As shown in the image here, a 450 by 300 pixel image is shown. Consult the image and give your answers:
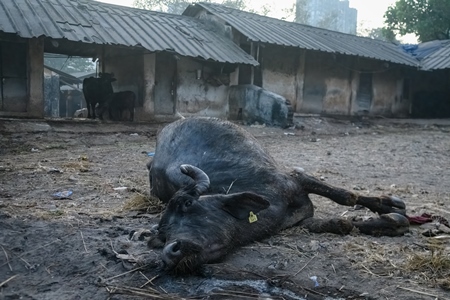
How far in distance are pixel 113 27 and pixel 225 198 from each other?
1154cm

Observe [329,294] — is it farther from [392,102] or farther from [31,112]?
[392,102]

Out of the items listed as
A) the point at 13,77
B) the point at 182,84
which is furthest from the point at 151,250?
the point at 182,84

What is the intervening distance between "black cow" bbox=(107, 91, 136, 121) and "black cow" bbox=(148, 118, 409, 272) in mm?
8768

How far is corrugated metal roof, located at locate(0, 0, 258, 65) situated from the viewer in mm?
11852

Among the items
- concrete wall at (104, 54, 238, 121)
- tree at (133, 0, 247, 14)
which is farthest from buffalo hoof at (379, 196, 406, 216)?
tree at (133, 0, 247, 14)

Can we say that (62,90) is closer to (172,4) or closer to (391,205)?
(172,4)

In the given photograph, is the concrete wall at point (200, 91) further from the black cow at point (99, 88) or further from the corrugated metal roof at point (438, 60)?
the corrugated metal roof at point (438, 60)

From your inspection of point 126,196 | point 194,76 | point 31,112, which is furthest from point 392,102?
point 126,196

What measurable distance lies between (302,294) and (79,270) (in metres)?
1.47

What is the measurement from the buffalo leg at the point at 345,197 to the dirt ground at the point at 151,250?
0.31 metres

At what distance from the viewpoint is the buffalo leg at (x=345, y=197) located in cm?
424

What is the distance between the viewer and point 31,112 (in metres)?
12.3

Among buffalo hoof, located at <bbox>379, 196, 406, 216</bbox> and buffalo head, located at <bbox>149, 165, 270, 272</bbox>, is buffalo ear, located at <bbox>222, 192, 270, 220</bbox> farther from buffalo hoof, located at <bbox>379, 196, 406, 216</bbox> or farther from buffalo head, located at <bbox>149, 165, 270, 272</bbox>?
buffalo hoof, located at <bbox>379, 196, 406, 216</bbox>

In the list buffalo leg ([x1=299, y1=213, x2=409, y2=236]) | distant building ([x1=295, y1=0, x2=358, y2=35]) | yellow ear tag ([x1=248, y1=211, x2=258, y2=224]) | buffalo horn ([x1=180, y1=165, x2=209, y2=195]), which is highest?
distant building ([x1=295, y1=0, x2=358, y2=35])
